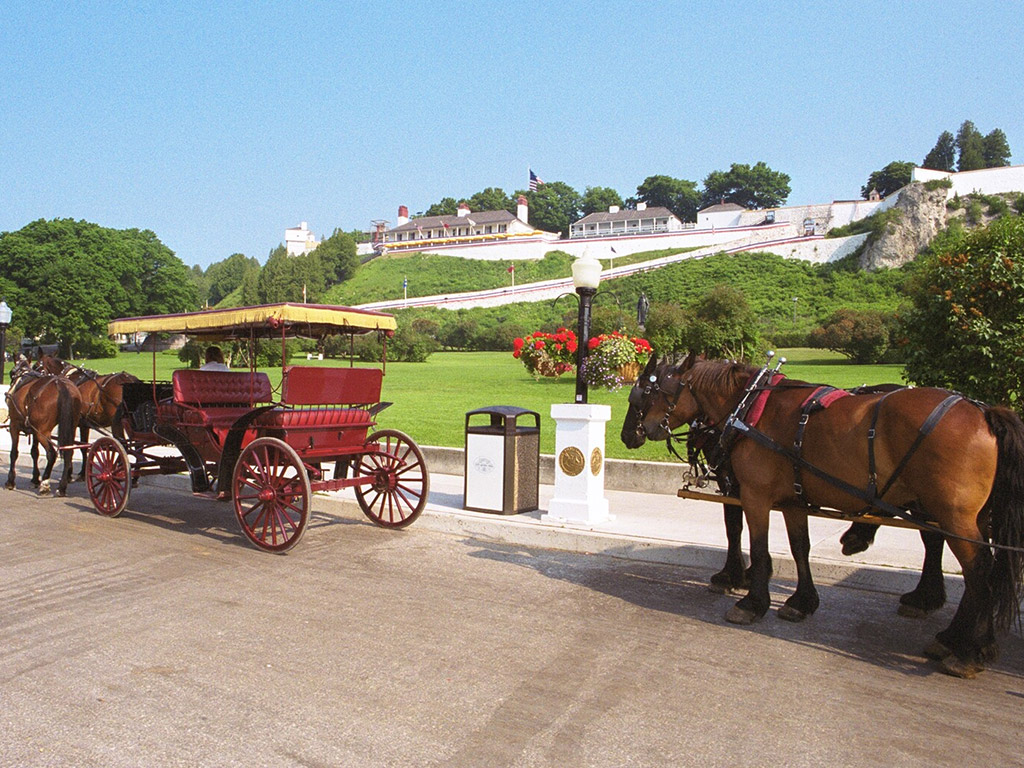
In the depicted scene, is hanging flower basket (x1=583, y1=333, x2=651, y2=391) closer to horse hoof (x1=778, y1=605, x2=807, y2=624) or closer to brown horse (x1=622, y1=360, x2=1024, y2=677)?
brown horse (x1=622, y1=360, x2=1024, y2=677)

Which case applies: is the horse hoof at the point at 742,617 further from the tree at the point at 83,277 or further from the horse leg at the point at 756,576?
the tree at the point at 83,277

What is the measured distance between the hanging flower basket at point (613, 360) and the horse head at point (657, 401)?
397 inches

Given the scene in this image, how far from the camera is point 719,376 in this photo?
6203mm

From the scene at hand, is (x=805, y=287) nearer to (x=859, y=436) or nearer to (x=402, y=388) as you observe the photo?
(x=402, y=388)

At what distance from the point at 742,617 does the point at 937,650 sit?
1.20 m

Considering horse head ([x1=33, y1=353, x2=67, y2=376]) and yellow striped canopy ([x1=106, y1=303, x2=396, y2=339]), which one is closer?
yellow striped canopy ([x1=106, y1=303, x2=396, y2=339])

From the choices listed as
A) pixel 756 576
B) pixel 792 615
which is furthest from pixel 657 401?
pixel 792 615

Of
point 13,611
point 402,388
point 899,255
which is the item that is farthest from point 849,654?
point 899,255

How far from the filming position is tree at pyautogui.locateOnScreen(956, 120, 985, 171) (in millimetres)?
109000

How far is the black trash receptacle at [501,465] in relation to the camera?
30.3ft

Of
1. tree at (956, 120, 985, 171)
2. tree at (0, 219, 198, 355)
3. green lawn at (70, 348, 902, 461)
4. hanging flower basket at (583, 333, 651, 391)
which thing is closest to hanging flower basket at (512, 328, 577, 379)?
green lawn at (70, 348, 902, 461)

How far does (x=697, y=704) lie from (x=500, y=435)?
517 cm

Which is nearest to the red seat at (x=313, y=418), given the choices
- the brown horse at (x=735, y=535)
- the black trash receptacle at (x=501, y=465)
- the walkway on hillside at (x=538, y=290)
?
the black trash receptacle at (x=501, y=465)

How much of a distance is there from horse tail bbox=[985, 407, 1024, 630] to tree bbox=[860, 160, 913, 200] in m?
116
